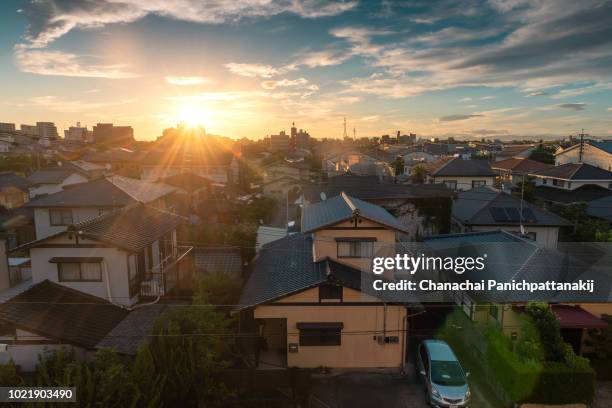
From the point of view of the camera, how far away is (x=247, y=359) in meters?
14.0

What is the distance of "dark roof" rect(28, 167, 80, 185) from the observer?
3738 centimetres

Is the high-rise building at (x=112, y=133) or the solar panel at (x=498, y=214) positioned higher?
the high-rise building at (x=112, y=133)

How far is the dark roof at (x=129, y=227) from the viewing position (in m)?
14.5

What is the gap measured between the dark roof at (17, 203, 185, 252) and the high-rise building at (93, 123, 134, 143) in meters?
90.0

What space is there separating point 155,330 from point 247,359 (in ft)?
14.5

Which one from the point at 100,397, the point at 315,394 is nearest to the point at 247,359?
the point at 315,394

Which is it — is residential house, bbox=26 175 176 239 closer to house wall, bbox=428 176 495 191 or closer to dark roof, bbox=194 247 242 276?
dark roof, bbox=194 247 242 276

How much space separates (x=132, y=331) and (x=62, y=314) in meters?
2.51

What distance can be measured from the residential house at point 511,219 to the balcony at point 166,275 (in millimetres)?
18358

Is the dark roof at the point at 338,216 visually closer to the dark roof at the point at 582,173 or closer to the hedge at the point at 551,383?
the hedge at the point at 551,383

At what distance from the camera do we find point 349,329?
13680 mm

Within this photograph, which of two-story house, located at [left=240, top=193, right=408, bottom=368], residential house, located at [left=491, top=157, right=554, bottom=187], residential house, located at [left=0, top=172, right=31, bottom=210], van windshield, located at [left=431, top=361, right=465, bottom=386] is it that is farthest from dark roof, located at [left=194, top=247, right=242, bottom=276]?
residential house, located at [left=491, top=157, right=554, bottom=187]

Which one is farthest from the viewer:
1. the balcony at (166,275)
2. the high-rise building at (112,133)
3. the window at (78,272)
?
the high-rise building at (112,133)

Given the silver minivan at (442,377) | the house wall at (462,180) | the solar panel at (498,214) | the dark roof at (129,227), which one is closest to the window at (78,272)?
the dark roof at (129,227)
